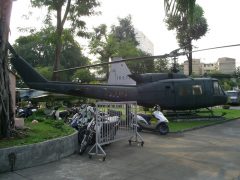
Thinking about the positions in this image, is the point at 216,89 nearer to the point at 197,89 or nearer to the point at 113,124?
the point at 197,89

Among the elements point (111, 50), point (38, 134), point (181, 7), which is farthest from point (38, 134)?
point (111, 50)

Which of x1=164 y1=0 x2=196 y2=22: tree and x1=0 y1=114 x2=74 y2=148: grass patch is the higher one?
x1=164 y1=0 x2=196 y2=22: tree

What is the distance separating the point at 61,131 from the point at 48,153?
1555 millimetres

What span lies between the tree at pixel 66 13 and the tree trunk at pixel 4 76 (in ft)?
38.0

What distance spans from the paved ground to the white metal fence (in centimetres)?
33

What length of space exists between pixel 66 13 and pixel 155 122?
484 inches

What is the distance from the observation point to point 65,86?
52.6ft

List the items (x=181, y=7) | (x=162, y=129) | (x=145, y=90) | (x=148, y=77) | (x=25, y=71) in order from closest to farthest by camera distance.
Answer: (x=181, y=7) < (x=162, y=129) < (x=25, y=71) < (x=145, y=90) < (x=148, y=77)

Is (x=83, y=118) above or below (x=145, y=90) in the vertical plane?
below

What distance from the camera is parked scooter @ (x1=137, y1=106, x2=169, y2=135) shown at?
11977 mm

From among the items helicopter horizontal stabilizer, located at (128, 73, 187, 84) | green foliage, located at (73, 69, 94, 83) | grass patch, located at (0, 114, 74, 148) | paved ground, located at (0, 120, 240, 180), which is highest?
green foliage, located at (73, 69, 94, 83)

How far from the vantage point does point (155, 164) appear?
24.1 feet

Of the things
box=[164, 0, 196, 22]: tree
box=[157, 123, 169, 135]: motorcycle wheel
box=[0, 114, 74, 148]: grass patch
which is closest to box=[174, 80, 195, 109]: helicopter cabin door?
box=[157, 123, 169, 135]: motorcycle wheel

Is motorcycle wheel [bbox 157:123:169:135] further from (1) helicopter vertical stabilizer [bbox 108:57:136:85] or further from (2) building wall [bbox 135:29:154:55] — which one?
(2) building wall [bbox 135:29:154:55]
